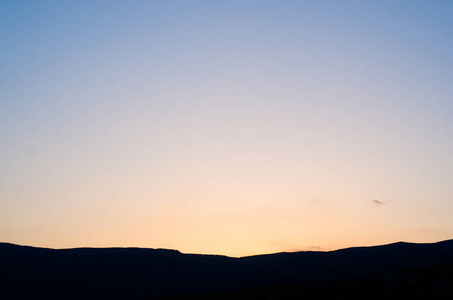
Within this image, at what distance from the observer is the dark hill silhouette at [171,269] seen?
117 meters

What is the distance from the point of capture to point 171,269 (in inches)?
5266

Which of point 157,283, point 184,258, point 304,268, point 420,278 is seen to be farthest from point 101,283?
point 420,278

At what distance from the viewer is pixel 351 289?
5794 cm

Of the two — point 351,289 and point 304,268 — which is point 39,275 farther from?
point 351,289

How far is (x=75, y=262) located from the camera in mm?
133125

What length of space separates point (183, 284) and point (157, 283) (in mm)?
6953

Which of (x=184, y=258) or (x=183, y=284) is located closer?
(x=183, y=284)

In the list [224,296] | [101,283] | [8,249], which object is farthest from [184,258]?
[224,296]

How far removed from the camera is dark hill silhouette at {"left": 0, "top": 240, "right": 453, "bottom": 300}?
11694 cm

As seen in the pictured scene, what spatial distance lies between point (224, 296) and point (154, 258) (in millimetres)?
74028

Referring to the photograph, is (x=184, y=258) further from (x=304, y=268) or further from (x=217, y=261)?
(x=304, y=268)

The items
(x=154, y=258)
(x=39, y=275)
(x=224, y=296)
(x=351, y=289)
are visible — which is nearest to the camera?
(x=351, y=289)

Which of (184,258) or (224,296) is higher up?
(184,258)

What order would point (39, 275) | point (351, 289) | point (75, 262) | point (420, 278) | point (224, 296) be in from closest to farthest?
point (420, 278) < point (351, 289) < point (224, 296) < point (39, 275) < point (75, 262)
